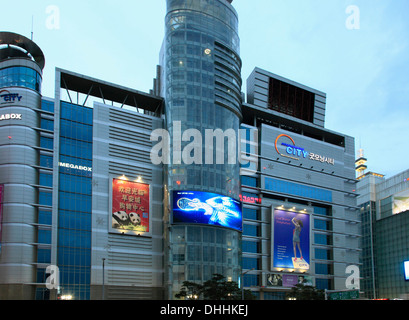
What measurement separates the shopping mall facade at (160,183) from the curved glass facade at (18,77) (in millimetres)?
191

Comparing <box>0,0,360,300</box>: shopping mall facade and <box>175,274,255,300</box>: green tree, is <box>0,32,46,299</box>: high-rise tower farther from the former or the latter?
<box>175,274,255,300</box>: green tree

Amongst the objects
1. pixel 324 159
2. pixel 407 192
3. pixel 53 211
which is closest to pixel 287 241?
pixel 324 159

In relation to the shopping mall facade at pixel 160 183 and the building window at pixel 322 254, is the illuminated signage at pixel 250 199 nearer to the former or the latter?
the shopping mall facade at pixel 160 183

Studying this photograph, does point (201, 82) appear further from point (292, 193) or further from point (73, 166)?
point (292, 193)

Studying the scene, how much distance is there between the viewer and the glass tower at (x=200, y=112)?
284 feet

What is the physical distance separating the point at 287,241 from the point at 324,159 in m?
25.0

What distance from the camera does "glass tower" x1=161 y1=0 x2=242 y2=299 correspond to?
86500mm

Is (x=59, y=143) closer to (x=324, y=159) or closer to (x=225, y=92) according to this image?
(x=225, y=92)

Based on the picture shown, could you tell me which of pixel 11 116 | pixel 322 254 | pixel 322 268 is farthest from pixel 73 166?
pixel 322 268

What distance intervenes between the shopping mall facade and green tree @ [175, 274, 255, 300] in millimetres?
5396

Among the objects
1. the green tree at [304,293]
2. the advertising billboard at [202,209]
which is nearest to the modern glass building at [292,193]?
the green tree at [304,293]

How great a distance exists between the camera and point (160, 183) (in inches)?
3669

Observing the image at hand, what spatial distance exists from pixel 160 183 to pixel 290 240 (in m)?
31.7

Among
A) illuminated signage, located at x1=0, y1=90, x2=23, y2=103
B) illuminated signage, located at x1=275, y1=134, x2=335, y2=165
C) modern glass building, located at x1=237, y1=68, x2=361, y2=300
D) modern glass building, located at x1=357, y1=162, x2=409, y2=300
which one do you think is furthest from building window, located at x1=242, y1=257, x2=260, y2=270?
modern glass building, located at x1=357, y1=162, x2=409, y2=300
